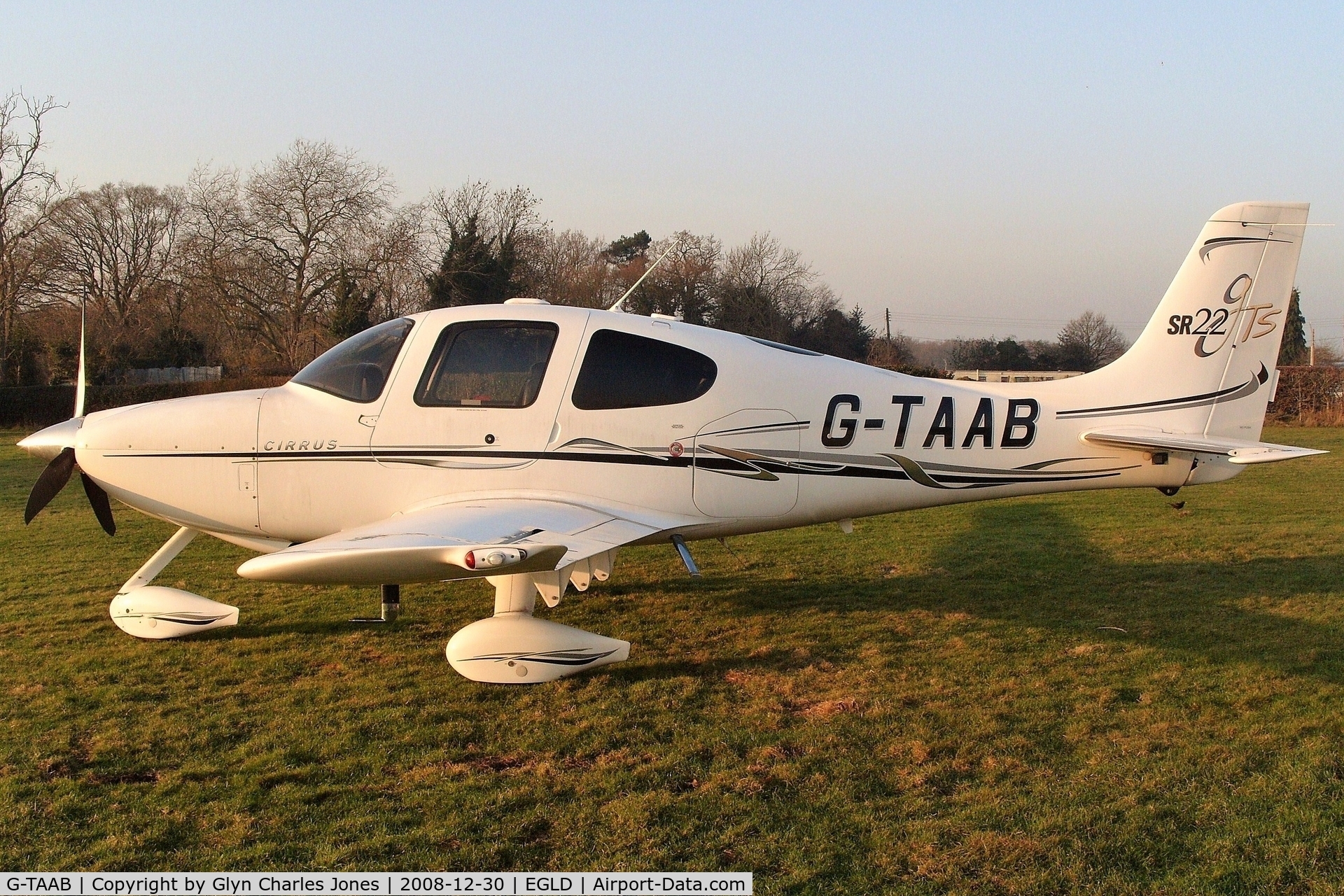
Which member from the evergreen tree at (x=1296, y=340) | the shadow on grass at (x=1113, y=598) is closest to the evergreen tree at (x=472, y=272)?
the shadow on grass at (x=1113, y=598)

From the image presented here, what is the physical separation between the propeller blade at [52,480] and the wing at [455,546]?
2497mm

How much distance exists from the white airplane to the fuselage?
0.01 metres

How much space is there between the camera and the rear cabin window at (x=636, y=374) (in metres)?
5.93

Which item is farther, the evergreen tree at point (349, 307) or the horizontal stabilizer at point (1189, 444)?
the evergreen tree at point (349, 307)

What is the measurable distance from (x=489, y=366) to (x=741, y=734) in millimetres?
2852

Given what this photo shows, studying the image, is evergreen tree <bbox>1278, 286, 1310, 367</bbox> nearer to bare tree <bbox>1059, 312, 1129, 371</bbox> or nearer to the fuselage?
A: bare tree <bbox>1059, 312, 1129, 371</bbox>

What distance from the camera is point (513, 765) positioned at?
435 centimetres

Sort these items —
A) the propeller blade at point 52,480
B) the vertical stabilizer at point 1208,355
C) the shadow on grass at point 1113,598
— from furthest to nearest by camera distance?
the vertical stabilizer at point 1208,355 < the shadow on grass at point 1113,598 < the propeller blade at point 52,480

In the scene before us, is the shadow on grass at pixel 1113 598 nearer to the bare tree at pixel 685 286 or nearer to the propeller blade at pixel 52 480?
the propeller blade at pixel 52 480

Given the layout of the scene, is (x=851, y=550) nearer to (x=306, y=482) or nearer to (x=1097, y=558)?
(x=1097, y=558)

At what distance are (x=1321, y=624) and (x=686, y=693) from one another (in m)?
4.96

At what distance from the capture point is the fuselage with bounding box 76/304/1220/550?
589cm

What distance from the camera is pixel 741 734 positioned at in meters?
4.72

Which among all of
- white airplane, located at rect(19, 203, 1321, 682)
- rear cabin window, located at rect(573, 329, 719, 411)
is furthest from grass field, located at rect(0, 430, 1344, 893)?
rear cabin window, located at rect(573, 329, 719, 411)
